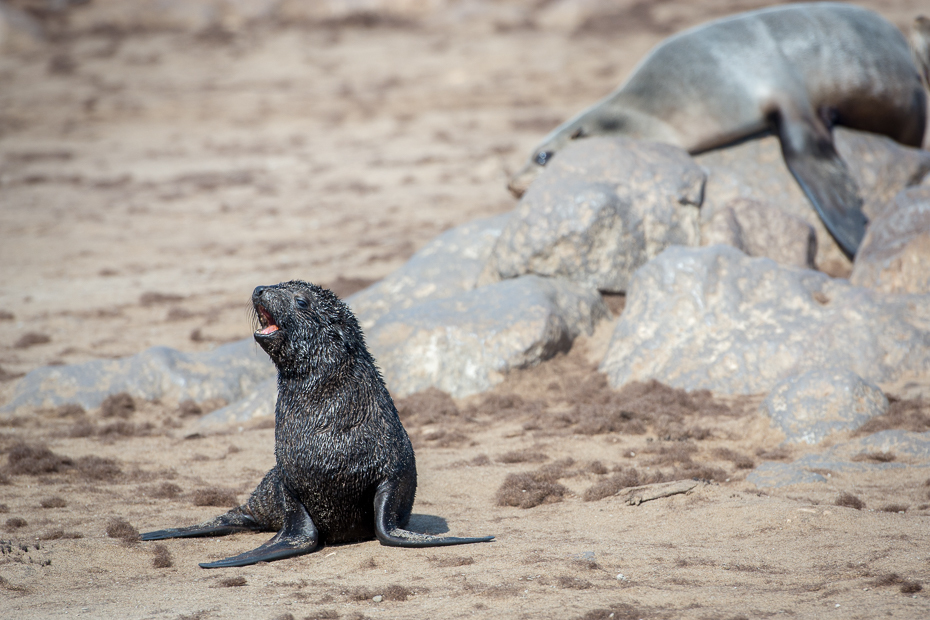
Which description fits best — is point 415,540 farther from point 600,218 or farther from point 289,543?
point 600,218

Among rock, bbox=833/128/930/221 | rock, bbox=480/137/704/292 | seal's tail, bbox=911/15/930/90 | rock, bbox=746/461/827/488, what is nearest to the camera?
rock, bbox=746/461/827/488

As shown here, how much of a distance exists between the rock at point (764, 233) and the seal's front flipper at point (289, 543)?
4.84 metres

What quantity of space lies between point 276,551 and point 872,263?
5272 millimetres

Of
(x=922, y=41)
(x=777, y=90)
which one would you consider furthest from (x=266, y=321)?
(x=777, y=90)

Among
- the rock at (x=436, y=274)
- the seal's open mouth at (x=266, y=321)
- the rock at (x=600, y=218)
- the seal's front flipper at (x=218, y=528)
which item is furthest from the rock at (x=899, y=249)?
the seal's front flipper at (x=218, y=528)

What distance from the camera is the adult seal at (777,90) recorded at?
28.6ft

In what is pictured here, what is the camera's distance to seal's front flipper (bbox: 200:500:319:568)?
385 centimetres

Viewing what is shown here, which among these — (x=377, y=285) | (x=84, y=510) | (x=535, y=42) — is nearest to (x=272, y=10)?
(x=535, y=42)

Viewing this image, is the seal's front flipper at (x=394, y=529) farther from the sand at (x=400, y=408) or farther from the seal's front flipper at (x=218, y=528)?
the seal's front flipper at (x=218, y=528)

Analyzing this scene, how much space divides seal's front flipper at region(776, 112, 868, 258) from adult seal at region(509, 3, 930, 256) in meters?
0.01

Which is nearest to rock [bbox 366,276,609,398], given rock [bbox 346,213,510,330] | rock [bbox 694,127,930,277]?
rock [bbox 346,213,510,330]

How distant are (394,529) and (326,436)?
53 cm

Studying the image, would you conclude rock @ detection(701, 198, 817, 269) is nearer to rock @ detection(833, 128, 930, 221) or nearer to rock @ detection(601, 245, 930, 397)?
rock @ detection(601, 245, 930, 397)

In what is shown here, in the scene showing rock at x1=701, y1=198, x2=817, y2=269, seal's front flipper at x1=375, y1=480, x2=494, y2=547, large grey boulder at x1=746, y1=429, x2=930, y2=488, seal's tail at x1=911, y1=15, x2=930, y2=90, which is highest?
seal's tail at x1=911, y1=15, x2=930, y2=90
